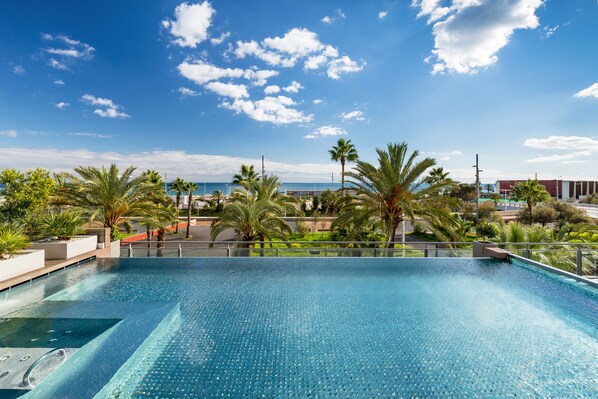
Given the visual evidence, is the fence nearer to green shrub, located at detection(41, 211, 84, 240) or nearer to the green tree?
green shrub, located at detection(41, 211, 84, 240)

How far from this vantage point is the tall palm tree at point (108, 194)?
11234 millimetres

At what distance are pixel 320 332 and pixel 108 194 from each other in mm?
10841

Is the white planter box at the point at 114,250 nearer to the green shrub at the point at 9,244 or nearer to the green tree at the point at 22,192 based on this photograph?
the green shrub at the point at 9,244

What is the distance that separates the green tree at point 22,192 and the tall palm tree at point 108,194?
84 centimetres

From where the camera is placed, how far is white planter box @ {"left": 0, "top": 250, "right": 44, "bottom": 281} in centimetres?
567

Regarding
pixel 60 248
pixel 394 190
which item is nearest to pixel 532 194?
pixel 394 190

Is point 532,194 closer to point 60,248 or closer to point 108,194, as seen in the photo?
point 108,194

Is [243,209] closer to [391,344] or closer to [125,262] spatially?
[125,262]

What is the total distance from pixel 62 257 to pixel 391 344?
8.51 metres

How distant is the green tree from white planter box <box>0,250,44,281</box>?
634 cm

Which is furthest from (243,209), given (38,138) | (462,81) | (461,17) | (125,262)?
(38,138)

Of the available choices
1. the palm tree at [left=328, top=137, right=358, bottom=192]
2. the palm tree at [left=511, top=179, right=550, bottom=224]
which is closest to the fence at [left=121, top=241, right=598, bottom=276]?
the palm tree at [left=511, top=179, right=550, bottom=224]

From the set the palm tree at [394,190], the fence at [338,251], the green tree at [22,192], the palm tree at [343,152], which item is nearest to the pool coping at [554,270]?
the fence at [338,251]

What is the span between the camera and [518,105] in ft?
48.3
